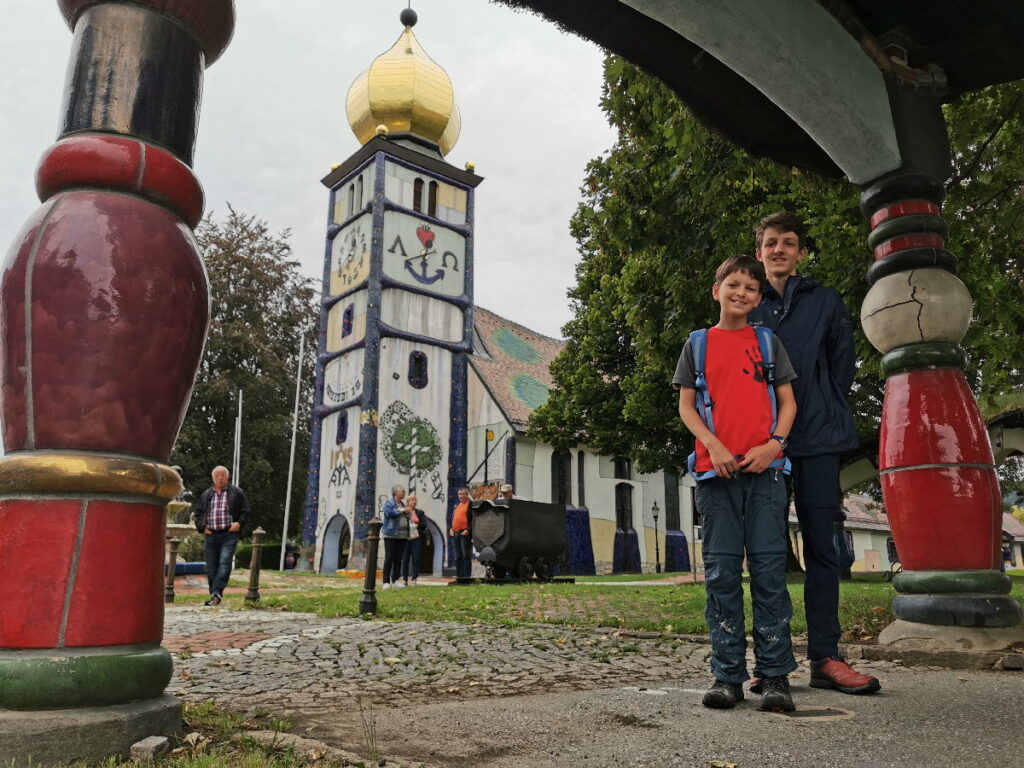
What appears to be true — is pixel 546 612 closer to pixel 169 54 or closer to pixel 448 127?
pixel 169 54

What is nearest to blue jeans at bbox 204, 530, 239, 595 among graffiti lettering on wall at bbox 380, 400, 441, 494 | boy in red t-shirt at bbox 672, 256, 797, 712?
boy in red t-shirt at bbox 672, 256, 797, 712

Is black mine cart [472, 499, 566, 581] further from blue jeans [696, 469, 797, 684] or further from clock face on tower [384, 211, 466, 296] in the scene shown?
blue jeans [696, 469, 797, 684]

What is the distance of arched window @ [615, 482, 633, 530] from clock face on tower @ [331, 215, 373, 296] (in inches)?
527

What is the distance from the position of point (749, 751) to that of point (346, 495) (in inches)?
1039

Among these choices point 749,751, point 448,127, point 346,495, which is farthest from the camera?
point 448,127

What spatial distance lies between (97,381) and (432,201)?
30094 mm

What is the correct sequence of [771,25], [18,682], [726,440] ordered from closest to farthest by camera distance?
[18,682] < [726,440] < [771,25]

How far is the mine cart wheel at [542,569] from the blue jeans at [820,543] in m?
14.9

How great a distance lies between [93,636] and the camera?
2213mm

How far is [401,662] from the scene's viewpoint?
4.76 meters

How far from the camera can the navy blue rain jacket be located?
3.60 metres

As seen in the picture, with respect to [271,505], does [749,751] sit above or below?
below

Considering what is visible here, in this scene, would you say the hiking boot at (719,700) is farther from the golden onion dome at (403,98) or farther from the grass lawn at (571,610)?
the golden onion dome at (403,98)

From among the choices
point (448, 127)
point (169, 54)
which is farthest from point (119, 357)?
point (448, 127)
